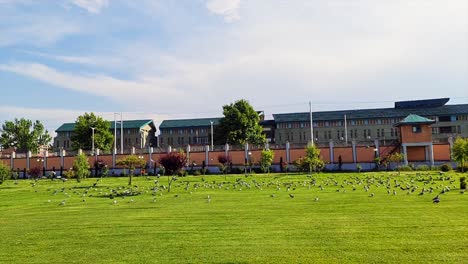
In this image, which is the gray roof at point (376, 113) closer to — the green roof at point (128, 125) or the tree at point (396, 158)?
the green roof at point (128, 125)

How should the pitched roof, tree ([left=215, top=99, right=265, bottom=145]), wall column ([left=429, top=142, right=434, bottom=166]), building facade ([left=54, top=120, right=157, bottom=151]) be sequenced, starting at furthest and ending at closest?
building facade ([left=54, top=120, right=157, bottom=151]) < the pitched roof < tree ([left=215, top=99, right=265, bottom=145]) < wall column ([left=429, top=142, right=434, bottom=166])

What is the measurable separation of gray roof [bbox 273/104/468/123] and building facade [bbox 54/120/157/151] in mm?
33811

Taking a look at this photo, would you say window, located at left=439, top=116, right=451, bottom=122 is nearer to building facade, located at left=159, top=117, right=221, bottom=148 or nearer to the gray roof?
the gray roof

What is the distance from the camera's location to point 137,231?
38.0ft

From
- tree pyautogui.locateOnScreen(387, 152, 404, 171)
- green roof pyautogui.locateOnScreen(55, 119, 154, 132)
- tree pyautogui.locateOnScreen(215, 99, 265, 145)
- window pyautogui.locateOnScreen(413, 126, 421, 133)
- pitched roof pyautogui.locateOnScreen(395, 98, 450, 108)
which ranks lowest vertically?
tree pyautogui.locateOnScreen(387, 152, 404, 171)

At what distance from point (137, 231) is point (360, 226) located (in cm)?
641

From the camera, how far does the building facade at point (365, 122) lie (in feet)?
276

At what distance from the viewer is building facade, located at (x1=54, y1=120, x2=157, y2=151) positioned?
10006 cm

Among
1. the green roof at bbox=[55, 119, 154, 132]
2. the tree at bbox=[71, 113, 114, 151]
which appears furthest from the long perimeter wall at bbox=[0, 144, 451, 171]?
the green roof at bbox=[55, 119, 154, 132]

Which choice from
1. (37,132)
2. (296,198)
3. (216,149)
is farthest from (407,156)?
(37,132)

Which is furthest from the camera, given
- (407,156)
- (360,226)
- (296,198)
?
(407,156)

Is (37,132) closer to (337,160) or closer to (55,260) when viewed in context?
(337,160)

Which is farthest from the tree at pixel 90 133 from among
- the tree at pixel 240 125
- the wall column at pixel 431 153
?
the wall column at pixel 431 153

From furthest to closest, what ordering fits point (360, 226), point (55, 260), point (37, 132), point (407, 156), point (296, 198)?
1. point (37, 132)
2. point (407, 156)
3. point (296, 198)
4. point (360, 226)
5. point (55, 260)
